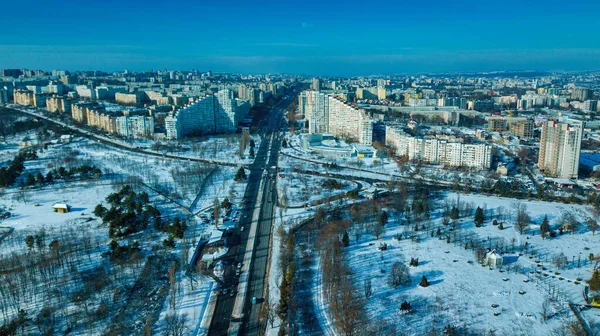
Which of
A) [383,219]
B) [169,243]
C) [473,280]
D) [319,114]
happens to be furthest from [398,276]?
[319,114]

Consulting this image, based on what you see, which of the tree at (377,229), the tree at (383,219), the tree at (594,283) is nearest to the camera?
the tree at (594,283)

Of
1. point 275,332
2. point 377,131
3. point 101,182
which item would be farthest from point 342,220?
point 377,131

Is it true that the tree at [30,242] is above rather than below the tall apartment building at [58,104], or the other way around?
below

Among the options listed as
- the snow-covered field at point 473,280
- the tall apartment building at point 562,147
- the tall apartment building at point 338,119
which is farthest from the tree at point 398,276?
the tall apartment building at point 338,119

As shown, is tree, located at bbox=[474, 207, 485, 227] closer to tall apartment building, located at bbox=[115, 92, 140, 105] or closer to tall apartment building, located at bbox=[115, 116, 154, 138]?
tall apartment building, located at bbox=[115, 116, 154, 138]

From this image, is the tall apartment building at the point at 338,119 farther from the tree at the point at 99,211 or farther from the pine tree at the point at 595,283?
the pine tree at the point at 595,283

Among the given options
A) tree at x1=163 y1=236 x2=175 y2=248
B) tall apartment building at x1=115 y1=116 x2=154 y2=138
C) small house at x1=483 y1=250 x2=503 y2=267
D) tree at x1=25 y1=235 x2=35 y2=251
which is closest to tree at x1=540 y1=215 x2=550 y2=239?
small house at x1=483 y1=250 x2=503 y2=267

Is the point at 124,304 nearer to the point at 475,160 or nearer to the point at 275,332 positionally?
the point at 275,332
